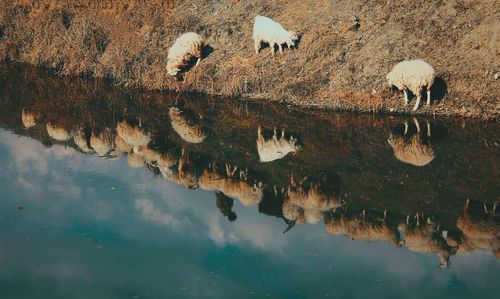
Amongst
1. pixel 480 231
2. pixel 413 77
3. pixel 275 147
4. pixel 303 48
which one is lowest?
pixel 480 231

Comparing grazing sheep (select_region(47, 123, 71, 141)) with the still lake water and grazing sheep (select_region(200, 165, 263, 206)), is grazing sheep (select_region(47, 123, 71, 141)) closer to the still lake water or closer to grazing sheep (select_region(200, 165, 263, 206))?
the still lake water

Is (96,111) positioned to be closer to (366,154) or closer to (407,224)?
(366,154)

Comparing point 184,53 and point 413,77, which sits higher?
point 184,53

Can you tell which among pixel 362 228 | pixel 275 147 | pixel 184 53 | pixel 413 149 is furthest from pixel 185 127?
pixel 362 228

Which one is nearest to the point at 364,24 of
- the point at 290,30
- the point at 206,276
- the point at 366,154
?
the point at 290,30

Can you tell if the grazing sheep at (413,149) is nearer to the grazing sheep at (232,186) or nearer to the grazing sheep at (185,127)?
the grazing sheep at (232,186)

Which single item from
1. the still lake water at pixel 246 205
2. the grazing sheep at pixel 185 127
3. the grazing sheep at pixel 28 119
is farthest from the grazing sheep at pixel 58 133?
the grazing sheep at pixel 185 127

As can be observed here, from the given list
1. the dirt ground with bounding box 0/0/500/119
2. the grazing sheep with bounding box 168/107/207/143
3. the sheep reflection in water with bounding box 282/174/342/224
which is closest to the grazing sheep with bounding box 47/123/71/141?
the grazing sheep with bounding box 168/107/207/143

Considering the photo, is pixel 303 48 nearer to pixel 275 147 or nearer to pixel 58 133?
pixel 275 147
